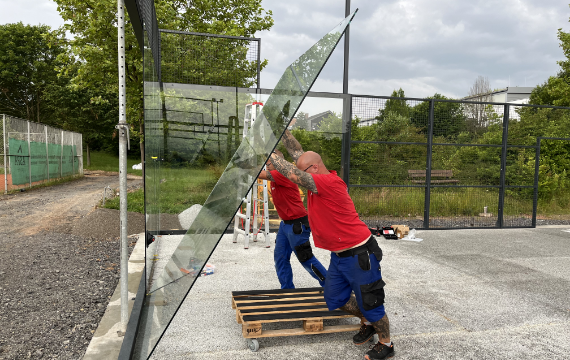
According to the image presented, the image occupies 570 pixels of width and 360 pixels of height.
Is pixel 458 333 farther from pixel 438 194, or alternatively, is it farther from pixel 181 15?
pixel 181 15

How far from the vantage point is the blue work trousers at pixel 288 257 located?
381cm

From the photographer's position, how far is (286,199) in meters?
3.95

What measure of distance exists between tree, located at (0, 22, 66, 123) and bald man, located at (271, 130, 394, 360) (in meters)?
33.8

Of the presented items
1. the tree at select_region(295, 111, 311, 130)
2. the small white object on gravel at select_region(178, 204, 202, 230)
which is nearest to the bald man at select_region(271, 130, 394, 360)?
the small white object on gravel at select_region(178, 204, 202, 230)

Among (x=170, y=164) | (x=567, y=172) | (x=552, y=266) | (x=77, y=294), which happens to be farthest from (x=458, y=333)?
(x=567, y=172)

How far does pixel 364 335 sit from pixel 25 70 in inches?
1500

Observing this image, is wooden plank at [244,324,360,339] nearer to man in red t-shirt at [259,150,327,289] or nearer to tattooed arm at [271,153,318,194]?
man in red t-shirt at [259,150,327,289]

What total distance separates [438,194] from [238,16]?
14.9 metres

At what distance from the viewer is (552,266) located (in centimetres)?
598

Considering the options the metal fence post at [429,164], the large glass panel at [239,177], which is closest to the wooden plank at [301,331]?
the large glass panel at [239,177]

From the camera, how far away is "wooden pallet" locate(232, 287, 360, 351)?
313cm

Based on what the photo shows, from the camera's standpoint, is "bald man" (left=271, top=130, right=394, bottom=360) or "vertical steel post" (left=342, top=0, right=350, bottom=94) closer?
"bald man" (left=271, top=130, right=394, bottom=360)

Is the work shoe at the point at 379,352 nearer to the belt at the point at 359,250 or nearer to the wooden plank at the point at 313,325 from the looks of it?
the wooden plank at the point at 313,325

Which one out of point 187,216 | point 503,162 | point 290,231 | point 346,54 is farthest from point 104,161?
point 290,231
